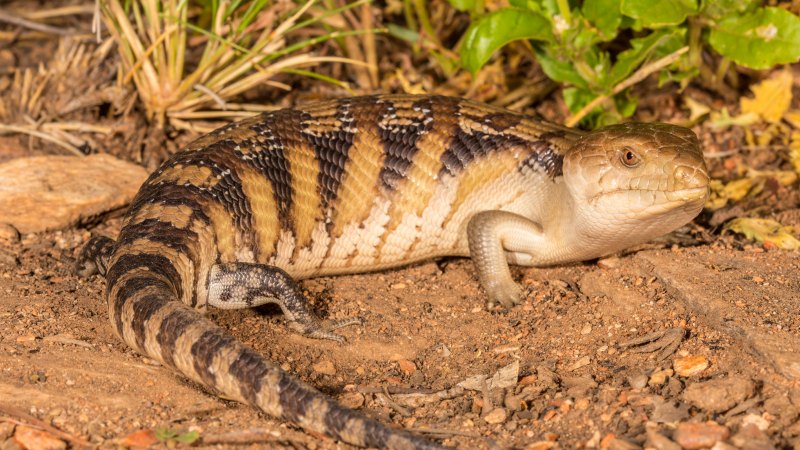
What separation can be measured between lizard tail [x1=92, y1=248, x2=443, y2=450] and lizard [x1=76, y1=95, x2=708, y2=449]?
2 cm

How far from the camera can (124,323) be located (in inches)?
178

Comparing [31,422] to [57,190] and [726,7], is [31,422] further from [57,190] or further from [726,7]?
[726,7]

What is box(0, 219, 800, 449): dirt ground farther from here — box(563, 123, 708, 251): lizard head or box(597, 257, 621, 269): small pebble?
box(563, 123, 708, 251): lizard head

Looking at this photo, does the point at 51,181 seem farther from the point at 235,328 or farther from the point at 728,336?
the point at 728,336

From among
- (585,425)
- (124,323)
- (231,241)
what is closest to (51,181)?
(231,241)

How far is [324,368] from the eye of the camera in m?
4.88

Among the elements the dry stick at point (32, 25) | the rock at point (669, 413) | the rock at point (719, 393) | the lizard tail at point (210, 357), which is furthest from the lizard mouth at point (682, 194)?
the dry stick at point (32, 25)

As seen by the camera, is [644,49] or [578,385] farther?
[644,49]

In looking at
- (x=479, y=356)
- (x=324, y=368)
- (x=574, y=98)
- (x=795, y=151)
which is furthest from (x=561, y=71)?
(x=324, y=368)

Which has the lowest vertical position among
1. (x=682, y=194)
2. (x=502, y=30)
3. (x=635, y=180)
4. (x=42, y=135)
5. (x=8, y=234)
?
(x=682, y=194)

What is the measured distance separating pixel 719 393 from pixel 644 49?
3.07m

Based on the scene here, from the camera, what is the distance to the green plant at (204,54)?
264 inches

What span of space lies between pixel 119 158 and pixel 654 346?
13.8 ft

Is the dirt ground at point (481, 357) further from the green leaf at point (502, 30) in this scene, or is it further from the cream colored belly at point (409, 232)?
the green leaf at point (502, 30)
